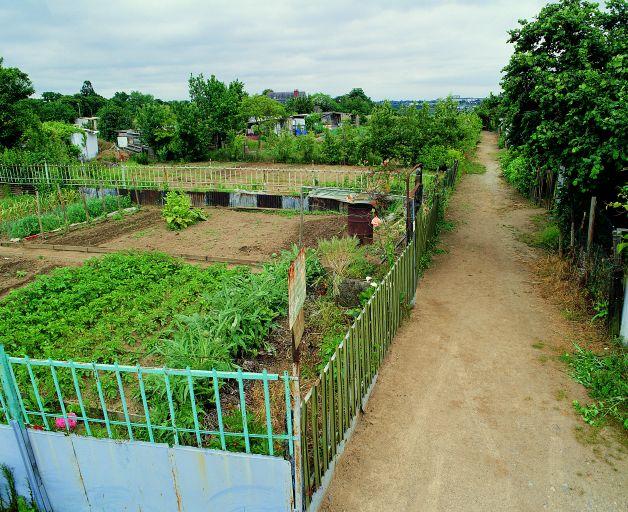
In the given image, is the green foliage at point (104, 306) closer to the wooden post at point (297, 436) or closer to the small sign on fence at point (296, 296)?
the wooden post at point (297, 436)

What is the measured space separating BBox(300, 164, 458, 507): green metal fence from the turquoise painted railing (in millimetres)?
307

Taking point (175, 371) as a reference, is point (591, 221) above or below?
below

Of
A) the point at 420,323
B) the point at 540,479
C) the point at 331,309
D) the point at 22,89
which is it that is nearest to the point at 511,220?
the point at 420,323

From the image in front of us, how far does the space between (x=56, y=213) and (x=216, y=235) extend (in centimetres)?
542

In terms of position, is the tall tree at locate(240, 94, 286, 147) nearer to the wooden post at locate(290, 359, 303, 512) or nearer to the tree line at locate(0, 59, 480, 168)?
the tree line at locate(0, 59, 480, 168)

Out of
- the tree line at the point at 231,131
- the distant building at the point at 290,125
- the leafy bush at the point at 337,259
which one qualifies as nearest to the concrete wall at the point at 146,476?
the leafy bush at the point at 337,259

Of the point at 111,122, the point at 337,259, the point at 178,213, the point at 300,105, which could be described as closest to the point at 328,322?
the point at 337,259

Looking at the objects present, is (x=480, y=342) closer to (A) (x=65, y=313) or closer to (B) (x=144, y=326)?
(B) (x=144, y=326)

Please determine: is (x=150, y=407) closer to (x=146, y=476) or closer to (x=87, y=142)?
(x=146, y=476)

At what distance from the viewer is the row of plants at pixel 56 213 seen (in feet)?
44.9

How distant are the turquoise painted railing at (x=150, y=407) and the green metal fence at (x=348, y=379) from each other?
307 millimetres

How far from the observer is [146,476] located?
3969 mm

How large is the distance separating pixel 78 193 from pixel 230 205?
19.1ft

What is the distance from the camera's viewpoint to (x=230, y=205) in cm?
1747
